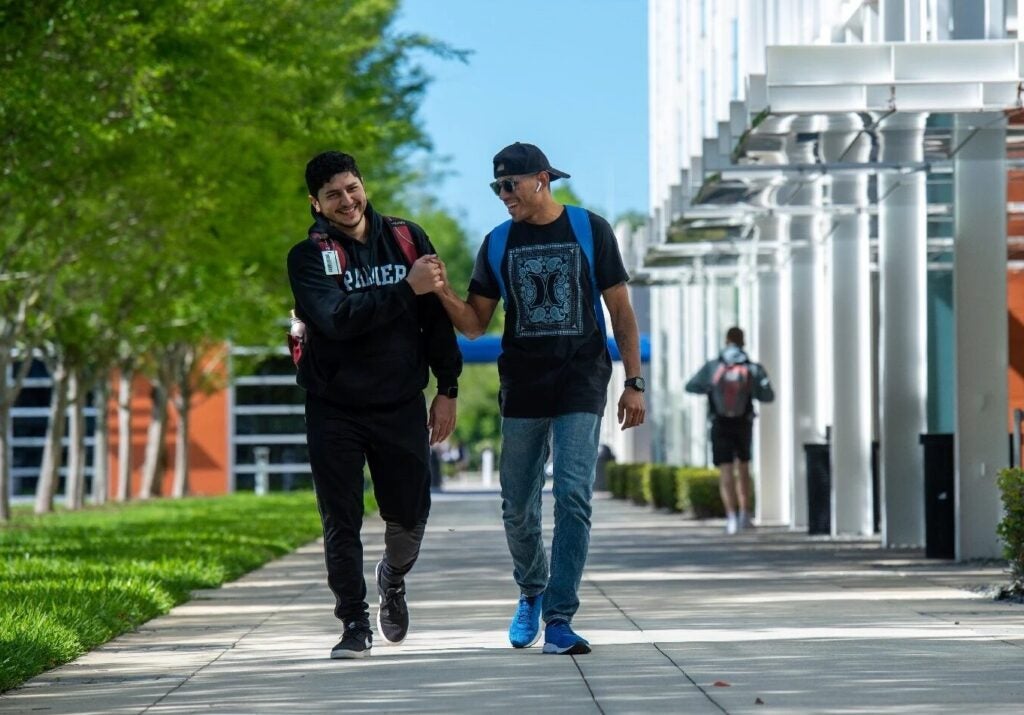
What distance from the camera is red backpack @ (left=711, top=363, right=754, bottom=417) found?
19719 mm

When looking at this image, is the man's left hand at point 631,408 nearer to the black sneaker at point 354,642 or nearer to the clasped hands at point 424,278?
the clasped hands at point 424,278

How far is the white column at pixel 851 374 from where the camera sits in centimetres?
1870

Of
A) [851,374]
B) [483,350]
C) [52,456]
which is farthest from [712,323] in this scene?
[483,350]

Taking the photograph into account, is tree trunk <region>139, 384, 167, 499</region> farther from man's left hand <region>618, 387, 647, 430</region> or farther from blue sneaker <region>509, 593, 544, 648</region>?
man's left hand <region>618, 387, 647, 430</region>

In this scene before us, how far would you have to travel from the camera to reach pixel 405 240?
8.28 meters

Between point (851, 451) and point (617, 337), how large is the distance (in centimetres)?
1083

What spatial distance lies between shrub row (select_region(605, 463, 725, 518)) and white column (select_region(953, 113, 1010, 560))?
9204mm

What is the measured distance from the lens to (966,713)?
621 cm

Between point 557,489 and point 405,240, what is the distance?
112 centimetres

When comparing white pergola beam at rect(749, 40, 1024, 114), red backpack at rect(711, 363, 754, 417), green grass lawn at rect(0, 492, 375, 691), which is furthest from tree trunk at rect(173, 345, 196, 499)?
white pergola beam at rect(749, 40, 1024, 114)

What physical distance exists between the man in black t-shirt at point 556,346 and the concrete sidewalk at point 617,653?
510 millimetres

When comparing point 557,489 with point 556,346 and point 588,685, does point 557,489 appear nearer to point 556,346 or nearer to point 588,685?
point 556,346

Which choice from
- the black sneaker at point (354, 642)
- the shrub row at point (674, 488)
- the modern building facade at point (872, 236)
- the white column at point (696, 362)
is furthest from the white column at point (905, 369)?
the white column at point (696, 362)

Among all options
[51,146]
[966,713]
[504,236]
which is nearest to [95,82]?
[51,146]
